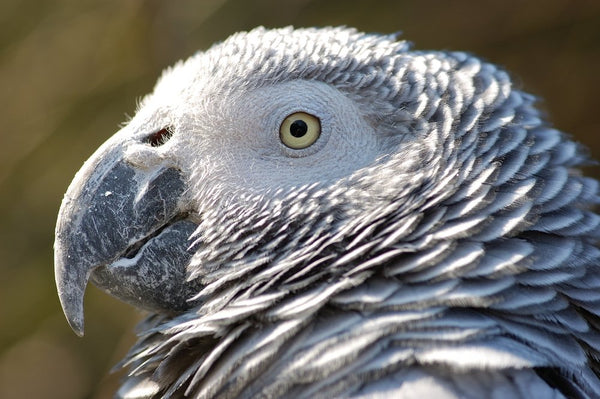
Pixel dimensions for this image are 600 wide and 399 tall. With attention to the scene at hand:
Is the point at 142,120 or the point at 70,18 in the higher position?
the point at 70,18

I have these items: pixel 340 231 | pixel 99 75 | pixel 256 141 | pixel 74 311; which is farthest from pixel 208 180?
pixel 99 75

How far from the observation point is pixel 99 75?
5562 millimetres

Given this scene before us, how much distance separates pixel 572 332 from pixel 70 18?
15.3ft

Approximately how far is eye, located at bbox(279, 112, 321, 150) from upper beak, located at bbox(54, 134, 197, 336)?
401 mm

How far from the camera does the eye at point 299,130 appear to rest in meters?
2.38

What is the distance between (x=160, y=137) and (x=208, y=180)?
0.85 ft

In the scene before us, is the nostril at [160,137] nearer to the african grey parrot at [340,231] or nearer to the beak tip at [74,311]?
the african grey parrot at [340,231]

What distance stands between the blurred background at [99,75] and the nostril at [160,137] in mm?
2844

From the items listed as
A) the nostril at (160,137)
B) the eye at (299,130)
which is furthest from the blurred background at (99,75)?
the eye at (299,130)

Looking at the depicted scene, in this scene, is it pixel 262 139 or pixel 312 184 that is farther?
pixel 262 139

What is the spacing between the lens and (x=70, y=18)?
5363mm

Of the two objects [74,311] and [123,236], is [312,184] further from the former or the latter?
[74,311]

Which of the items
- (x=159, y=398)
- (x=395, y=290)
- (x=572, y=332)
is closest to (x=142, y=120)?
(x=159, y=398)

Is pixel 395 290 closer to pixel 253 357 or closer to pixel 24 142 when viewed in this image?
pixel 253 357
